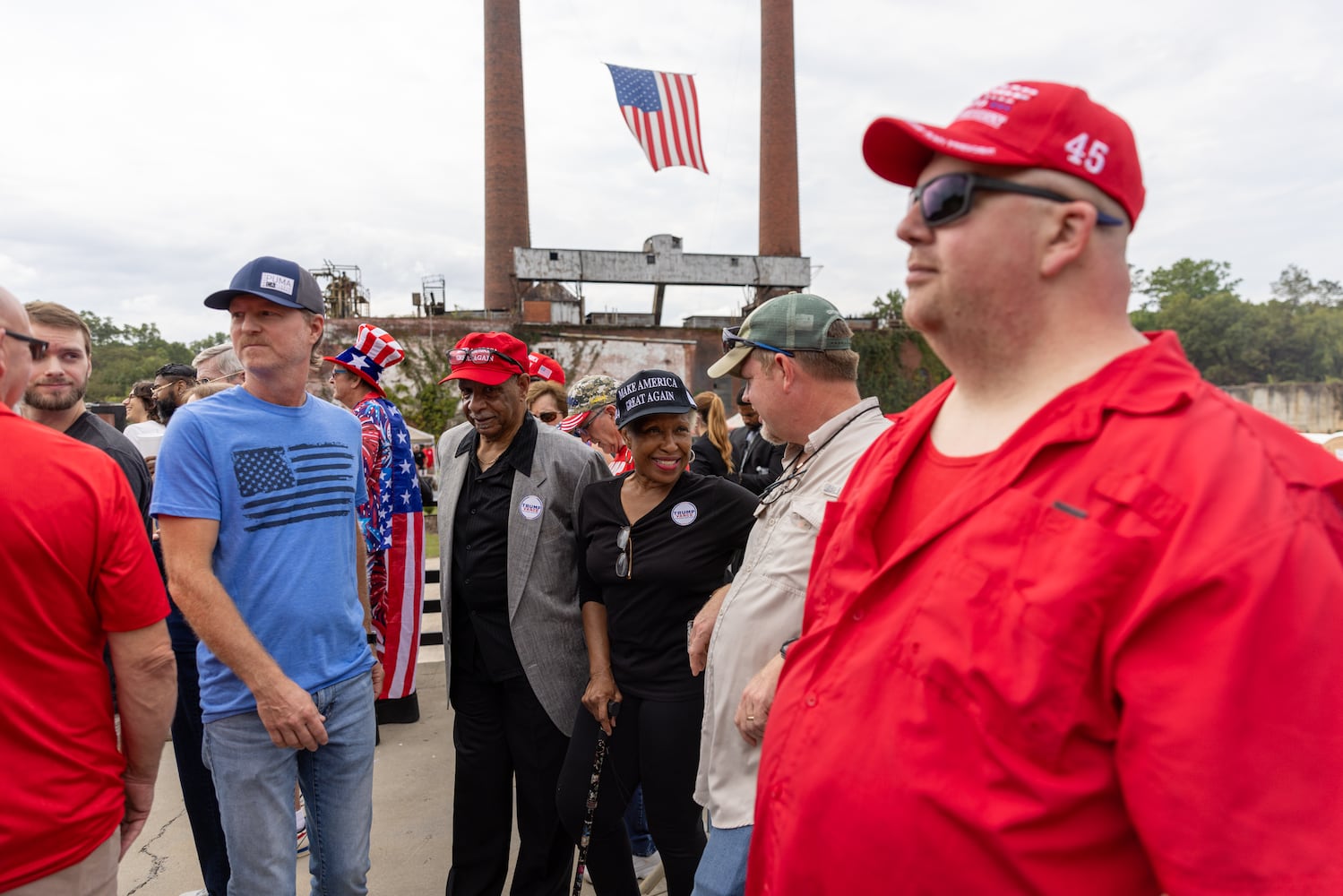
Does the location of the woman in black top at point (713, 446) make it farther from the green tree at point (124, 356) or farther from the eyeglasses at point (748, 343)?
the green tree at point (124, 356)

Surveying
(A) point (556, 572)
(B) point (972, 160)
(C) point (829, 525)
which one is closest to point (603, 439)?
(A) point (556, 572)

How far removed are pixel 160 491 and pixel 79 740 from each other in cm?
77

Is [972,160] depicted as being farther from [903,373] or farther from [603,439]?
[903,373]

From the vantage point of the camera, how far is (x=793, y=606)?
2.23 meters

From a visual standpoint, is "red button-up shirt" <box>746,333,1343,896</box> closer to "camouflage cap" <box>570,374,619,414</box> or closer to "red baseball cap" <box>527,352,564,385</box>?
"camouflage cap" <box>570,374,619,414</box>

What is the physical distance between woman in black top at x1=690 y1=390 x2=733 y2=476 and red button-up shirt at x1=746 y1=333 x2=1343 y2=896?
13.7ft

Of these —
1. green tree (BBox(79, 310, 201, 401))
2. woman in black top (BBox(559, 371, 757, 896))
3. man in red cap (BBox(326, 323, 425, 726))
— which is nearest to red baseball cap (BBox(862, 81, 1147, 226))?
woman in black top (BBox(559, 371, 757, 896))

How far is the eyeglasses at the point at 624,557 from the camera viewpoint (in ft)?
9.75

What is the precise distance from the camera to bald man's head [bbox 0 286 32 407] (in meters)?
1.87

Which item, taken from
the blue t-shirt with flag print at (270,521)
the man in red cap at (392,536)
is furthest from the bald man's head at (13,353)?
the man in red cap at (392,536)

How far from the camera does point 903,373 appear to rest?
2905 cm

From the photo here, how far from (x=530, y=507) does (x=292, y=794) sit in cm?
130

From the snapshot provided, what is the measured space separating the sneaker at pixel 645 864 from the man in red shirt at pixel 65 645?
2.43 metres

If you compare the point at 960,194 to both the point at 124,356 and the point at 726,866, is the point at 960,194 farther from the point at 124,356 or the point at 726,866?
the point at 124,356
